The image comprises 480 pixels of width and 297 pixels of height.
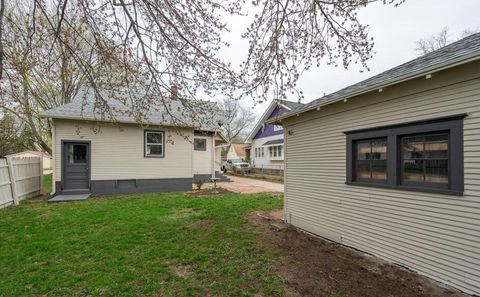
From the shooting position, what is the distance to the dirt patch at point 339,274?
358 cm

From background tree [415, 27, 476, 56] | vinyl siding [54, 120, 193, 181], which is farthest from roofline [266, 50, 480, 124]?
background tree [415, 27, 476, 56]

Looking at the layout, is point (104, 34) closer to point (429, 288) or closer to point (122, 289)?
point (122, 289)

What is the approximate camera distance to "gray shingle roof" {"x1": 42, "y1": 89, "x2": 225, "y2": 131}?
5.27m

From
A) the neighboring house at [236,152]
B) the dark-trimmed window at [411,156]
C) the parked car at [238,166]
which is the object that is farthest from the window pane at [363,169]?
the neighboring house at [236,152]

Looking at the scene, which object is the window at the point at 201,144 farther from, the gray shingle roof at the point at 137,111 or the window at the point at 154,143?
the window at the point at 154,143

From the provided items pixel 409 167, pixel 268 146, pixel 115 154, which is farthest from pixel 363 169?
pixel 268 146

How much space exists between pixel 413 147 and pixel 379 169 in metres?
0.75

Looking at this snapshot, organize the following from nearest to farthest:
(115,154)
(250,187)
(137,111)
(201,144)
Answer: (137,111) < (115,154) < (250,187) < (201,144)

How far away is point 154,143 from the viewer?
12.8m

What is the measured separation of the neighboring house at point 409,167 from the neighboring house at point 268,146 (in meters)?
15.7

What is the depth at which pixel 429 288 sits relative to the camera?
12.1ft

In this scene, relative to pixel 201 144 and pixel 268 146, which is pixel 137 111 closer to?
pixel 201 144

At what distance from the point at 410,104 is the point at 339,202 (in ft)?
7.83

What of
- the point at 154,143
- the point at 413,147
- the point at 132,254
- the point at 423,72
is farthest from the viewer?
the point at 154,143
